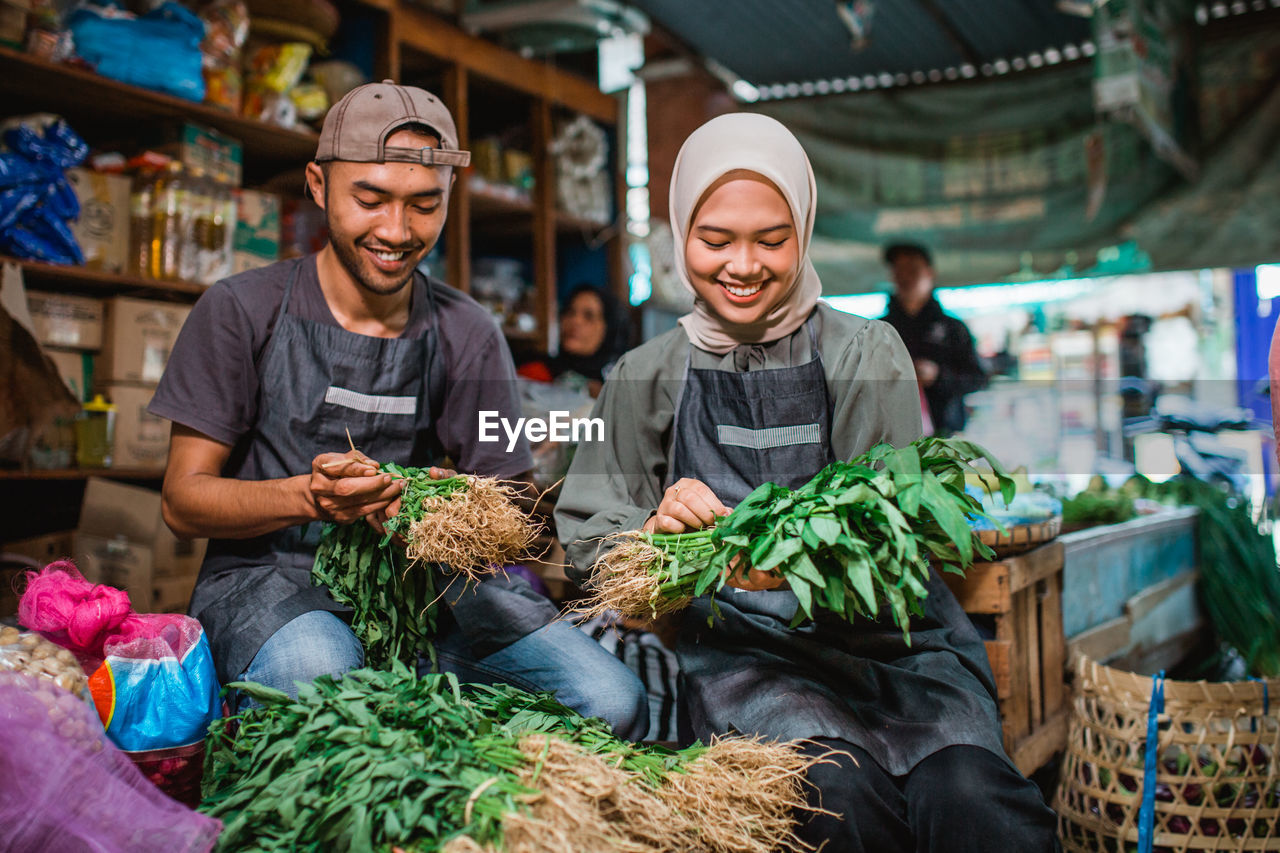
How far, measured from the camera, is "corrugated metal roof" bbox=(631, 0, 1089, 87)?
5.02m

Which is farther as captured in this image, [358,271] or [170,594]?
[170,594]

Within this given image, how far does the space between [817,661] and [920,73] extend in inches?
208

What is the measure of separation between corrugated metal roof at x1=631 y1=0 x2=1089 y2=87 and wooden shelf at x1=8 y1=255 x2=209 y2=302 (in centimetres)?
272

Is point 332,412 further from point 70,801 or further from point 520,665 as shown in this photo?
point 70,801

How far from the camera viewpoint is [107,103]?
3.19 metres

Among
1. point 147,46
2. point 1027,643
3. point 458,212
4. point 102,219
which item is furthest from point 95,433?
point 1027,643

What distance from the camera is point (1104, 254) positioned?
18.2 ft

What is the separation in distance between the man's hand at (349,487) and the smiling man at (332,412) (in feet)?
0.04

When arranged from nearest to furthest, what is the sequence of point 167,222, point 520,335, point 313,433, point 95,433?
point 313,433 → point 95,433 → point 167,222 → point 520,335

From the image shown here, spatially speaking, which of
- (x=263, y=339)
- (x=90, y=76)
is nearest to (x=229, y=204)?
(x=90, y=76)

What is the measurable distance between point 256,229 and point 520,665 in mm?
2322

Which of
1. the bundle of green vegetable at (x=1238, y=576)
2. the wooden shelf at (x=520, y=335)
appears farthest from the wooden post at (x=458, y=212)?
the bundle of green vegetable at (x=1238, y=576)

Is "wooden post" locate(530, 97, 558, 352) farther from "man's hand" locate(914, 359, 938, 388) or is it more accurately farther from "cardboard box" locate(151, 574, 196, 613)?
"man's hand" locate(914, 359, 938, 388)

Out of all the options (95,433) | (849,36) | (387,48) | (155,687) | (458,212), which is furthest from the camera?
(849,36)
